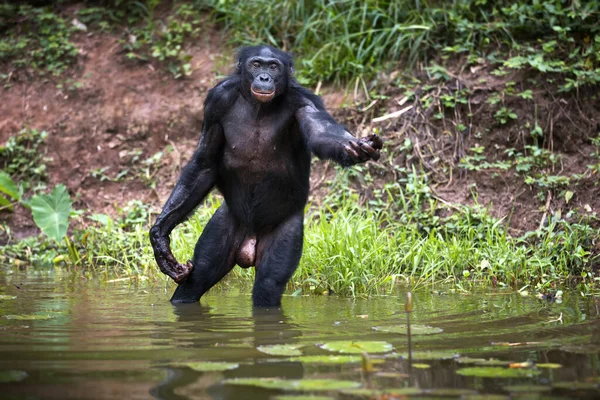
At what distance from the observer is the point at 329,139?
5016 mm

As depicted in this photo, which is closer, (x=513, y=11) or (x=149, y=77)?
(x=513, y=11)

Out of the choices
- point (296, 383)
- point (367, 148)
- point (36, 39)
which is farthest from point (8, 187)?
point (296, 383)

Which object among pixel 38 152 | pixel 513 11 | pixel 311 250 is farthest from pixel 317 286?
pixel 38 152

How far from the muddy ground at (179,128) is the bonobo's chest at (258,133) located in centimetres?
329

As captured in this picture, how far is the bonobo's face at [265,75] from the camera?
5.54 m

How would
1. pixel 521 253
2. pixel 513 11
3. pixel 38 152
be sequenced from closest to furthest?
pixel 521 253, pixel 513 11, pixel 38 152

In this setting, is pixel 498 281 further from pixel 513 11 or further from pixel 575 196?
pixel 513 11

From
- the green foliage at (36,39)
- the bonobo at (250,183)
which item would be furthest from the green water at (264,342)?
the green foliage at (36,39)

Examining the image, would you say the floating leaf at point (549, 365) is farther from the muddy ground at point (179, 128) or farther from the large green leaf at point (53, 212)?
the large green leaf at point (53, 212)

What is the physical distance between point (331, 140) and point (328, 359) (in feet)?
6.11

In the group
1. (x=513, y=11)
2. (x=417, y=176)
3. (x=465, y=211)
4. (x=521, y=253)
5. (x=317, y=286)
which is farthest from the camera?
(x=513, y=11)

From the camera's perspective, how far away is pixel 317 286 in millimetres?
6609

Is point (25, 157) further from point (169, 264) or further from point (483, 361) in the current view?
point (483, 361)

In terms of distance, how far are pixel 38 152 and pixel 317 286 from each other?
18.7 feet
